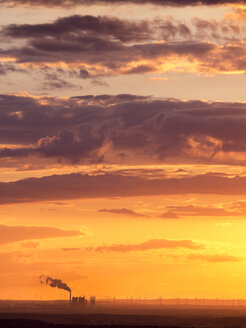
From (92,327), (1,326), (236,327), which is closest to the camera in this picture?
(1,326)

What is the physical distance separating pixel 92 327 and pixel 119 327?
18.3 feet

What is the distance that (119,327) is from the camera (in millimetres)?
144625

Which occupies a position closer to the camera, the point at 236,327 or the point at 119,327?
the point at 119,327

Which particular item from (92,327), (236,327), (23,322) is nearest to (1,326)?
(23,322)

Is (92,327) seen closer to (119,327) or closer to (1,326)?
(119,327)

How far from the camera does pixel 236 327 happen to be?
7574 inches

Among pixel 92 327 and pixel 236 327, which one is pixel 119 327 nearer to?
pixel 92 327

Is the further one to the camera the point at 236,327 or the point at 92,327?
the point at 236,327

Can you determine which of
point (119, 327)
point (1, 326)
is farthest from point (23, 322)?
point (119, 327)

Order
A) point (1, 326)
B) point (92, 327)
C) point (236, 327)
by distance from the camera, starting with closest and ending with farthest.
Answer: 1. point (1, 326)
2. point (92, 327)
3. point (236, 327)

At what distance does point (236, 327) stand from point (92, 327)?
59369 millimetres

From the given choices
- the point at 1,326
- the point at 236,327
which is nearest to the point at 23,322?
the point at 1,326

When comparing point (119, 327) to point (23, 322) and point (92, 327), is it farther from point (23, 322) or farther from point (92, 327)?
point (23, 322)

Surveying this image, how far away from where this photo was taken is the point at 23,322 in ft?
481
